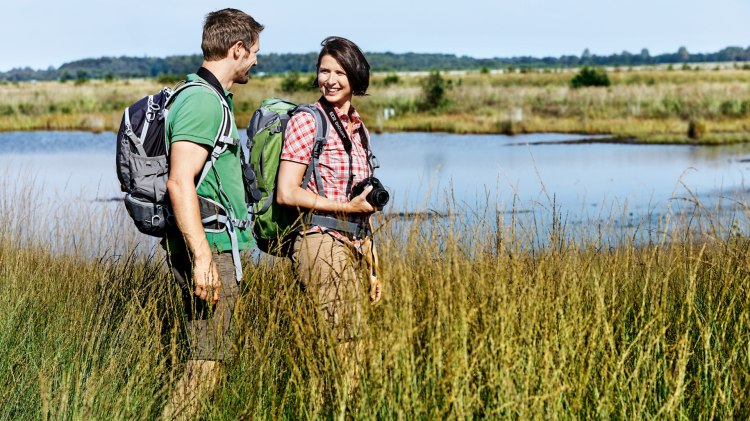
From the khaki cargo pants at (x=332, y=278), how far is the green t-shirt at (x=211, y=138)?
0.24 metres

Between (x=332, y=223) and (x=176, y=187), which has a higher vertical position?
(x=176, y=187)

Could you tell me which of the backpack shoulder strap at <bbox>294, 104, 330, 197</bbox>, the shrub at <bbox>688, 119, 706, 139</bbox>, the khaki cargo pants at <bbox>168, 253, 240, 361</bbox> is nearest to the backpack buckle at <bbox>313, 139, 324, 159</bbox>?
the backpack shoulder strap at <bbox>294, 104, 330, 197</bbox>

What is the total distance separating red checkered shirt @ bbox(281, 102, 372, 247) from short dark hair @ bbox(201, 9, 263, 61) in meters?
0.36

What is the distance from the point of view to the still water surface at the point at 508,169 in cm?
1415

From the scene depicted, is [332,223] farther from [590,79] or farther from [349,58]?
[590,79]

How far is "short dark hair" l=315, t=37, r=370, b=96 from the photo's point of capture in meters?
3.54

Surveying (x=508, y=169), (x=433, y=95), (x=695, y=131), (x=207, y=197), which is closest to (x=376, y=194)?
(x=207, y=197)

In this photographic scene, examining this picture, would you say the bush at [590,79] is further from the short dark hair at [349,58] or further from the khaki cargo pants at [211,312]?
the khaki cargo pants at [211,312]

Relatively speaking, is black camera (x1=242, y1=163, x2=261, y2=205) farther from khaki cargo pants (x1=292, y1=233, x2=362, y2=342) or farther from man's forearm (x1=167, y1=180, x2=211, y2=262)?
man's forearm (x1=167, y1=180, x2=211, y2=262)

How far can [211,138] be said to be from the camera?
10.7 feet

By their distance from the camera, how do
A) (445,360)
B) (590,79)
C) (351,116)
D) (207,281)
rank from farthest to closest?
1. (590,79)
2. (351,116)
3. (207,281)
4. (445,360)

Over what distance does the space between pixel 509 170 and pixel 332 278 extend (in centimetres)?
1633

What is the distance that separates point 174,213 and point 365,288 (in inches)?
28.8

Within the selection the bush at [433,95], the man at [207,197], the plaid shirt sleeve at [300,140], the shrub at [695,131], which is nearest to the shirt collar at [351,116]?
the plaid shirt sleeve at [300,140]
